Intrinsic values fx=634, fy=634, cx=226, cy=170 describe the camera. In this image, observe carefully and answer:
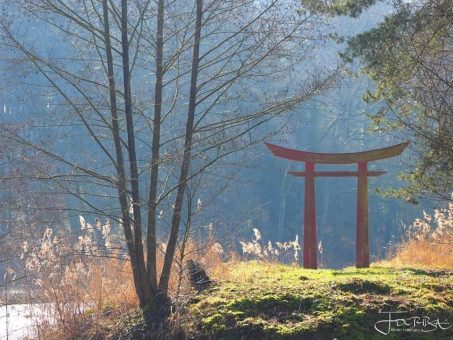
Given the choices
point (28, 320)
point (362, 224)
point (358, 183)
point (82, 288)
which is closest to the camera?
point (82, 288)

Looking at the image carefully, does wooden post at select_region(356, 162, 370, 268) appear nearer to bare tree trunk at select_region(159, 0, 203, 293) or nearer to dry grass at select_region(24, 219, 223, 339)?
dry grass at select_region(24, 219, 223, 339)

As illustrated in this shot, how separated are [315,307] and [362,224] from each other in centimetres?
431

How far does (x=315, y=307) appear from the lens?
16.8 ft

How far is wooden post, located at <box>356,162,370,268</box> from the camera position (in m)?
8.95

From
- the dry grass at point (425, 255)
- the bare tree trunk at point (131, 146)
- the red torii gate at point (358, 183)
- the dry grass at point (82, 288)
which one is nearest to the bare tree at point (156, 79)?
the bare tree trunk at point (131, 146)

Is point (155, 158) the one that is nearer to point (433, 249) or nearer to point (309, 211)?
point (309, 211)

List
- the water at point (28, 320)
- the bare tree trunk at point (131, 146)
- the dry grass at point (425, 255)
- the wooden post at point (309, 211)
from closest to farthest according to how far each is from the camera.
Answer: the bare tree trunk at point (131, 146) < the water at point (28, 320) < the dry grass at point (425, 255) < the wooden post at point (309, 211)

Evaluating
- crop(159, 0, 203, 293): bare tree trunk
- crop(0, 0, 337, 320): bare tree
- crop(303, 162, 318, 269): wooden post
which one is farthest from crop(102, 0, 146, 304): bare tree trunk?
crop(303, 162, 318, 269): wooden post

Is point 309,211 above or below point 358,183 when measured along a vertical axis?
below

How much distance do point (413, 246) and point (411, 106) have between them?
3.30 m

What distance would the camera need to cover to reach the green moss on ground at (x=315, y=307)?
15.8 ft

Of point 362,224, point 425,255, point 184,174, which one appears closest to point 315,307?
point 184,174

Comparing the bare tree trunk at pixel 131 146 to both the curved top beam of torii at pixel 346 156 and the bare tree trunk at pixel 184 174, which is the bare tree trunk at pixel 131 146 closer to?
the bare tree trunk at pixel 184 174
